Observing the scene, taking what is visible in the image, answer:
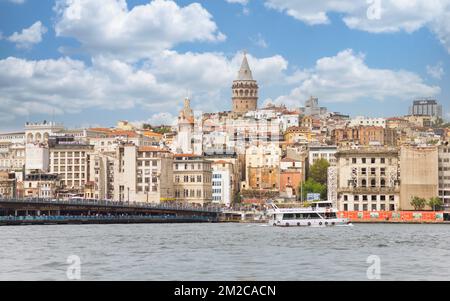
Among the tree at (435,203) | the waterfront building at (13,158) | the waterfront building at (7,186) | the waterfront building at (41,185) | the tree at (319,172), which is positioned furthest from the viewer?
the waterfront building at (13,158)

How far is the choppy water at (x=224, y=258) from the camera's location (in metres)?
33.7

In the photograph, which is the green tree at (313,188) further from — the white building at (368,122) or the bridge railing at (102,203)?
the white building at (368,122)

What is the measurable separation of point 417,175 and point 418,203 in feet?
12.3

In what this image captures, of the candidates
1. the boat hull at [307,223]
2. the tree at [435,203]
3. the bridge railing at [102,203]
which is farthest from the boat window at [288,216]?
the tree at [435,203]

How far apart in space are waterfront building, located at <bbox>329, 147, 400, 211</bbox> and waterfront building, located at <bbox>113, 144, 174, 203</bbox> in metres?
20.7

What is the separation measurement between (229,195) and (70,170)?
68.8 ft

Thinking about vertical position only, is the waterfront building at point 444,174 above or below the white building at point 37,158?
below

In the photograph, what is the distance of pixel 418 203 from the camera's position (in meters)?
101

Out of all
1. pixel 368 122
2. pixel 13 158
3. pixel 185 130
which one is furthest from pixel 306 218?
pixel 368 122

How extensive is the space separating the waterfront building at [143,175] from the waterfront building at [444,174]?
3046 centimetres

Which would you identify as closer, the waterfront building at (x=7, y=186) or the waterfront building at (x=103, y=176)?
the waterfront building at (x=7, y=186)

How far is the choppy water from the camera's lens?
3366 centimetres

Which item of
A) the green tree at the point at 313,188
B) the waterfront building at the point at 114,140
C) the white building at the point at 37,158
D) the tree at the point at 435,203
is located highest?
the waterfront building at the point at 114,140
